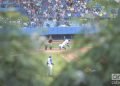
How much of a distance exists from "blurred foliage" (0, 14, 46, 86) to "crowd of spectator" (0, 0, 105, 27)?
26913mm

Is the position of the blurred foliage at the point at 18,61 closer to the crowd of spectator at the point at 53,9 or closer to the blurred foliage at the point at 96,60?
the blurred foliage at the point at 96,60

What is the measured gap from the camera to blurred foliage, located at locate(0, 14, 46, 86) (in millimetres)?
2223

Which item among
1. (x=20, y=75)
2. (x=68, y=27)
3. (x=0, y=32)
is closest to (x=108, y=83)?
(x=20, y=75)

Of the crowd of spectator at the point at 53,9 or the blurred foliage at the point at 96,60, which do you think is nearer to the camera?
the blurred foliage at the point at 96,60

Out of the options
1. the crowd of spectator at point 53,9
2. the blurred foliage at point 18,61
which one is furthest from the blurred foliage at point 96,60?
the crowd of spectator at point 53,9

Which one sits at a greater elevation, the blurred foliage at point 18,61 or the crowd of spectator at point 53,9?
the blurred foliage at point 18,61

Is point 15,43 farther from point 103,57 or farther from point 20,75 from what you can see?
point 103,57

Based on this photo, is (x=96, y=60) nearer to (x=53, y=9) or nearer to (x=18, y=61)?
(x=18, y=61)

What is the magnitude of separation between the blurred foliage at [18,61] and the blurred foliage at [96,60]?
210mm

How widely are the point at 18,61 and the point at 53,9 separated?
30419mm

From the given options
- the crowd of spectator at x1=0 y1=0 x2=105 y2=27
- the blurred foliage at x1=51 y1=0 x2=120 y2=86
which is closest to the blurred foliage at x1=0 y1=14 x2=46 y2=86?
the blurred foliage at x1=51 y1=0 x2=120 y2=86

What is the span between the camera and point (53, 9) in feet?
106

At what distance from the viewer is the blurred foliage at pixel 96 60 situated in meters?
2.23

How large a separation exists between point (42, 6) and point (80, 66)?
102ft
